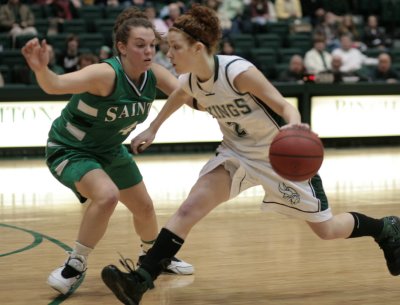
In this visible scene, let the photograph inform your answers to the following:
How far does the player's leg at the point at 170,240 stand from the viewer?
4.24 m

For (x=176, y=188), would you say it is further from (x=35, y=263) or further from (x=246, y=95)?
(x=246, y=95)

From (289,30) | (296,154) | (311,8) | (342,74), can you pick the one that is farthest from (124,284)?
(311,8)

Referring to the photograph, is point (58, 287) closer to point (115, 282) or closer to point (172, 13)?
point (115, 282)

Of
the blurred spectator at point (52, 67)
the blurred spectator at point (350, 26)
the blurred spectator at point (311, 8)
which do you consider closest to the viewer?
the blurred spectator at point (52, 67)

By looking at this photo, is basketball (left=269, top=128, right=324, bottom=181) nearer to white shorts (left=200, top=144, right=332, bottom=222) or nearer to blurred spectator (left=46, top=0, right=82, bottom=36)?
white shorts (left=200, top=144, right=332, bottom=222)

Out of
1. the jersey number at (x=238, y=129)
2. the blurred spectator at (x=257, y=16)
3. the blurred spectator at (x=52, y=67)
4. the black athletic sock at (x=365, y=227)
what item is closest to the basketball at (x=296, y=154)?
the jersey number at (x=238, y=129)

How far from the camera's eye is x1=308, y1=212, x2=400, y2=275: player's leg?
4.72 m

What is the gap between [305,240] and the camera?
20.8 ft

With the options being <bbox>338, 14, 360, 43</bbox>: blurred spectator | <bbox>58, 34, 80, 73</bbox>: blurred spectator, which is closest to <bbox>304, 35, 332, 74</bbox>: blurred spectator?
<bbox>338, 14, 360, 43</bbox>: blurred spectator

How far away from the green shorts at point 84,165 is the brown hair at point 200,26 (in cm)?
96

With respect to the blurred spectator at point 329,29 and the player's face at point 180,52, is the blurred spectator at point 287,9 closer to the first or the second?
the blurred spectator at point 329,29

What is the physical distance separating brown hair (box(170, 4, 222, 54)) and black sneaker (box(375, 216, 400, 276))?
153 cm

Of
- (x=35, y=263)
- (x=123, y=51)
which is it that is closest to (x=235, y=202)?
(x=35, y=263)

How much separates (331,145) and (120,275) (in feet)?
29.0
